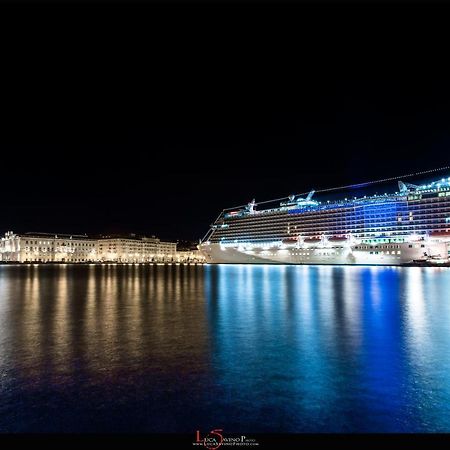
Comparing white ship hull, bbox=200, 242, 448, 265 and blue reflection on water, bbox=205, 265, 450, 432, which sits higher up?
white ship hull, bbox=200, 242, 448, 265

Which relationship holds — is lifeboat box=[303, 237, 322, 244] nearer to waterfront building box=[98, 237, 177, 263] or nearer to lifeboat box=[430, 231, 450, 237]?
lifeboat box=[430, 231, 450, 237]

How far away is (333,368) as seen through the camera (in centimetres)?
980

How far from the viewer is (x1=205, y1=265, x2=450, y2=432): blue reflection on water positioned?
22.8 ft

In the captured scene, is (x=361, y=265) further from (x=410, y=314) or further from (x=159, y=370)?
(x=159, y=370)

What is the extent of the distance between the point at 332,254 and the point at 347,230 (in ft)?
18.5

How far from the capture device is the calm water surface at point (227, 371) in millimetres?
6883

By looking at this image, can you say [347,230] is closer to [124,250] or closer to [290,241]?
[290,241]

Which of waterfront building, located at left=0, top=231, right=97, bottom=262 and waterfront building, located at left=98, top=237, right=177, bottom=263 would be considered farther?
waterfront building, located at left=98, top=237, right=177, bottom=263

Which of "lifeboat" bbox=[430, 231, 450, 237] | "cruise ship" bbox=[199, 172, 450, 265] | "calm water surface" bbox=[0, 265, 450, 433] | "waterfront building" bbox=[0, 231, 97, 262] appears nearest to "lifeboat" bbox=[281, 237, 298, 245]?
"cruise ship" bbox=[199, 172, 450, 265]

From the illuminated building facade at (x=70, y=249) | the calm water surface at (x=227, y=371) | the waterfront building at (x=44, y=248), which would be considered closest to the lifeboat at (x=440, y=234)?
the calm water surface at (x=227, y=371)

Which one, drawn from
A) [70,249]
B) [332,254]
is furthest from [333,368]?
[70,249]

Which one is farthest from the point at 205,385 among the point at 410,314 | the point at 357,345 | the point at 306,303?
the point at 306,303

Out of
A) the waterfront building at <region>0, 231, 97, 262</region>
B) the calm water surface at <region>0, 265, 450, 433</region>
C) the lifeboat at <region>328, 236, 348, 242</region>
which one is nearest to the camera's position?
the calm water surface at <region>0, 265, 450, 433</region>

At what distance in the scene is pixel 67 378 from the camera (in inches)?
355
